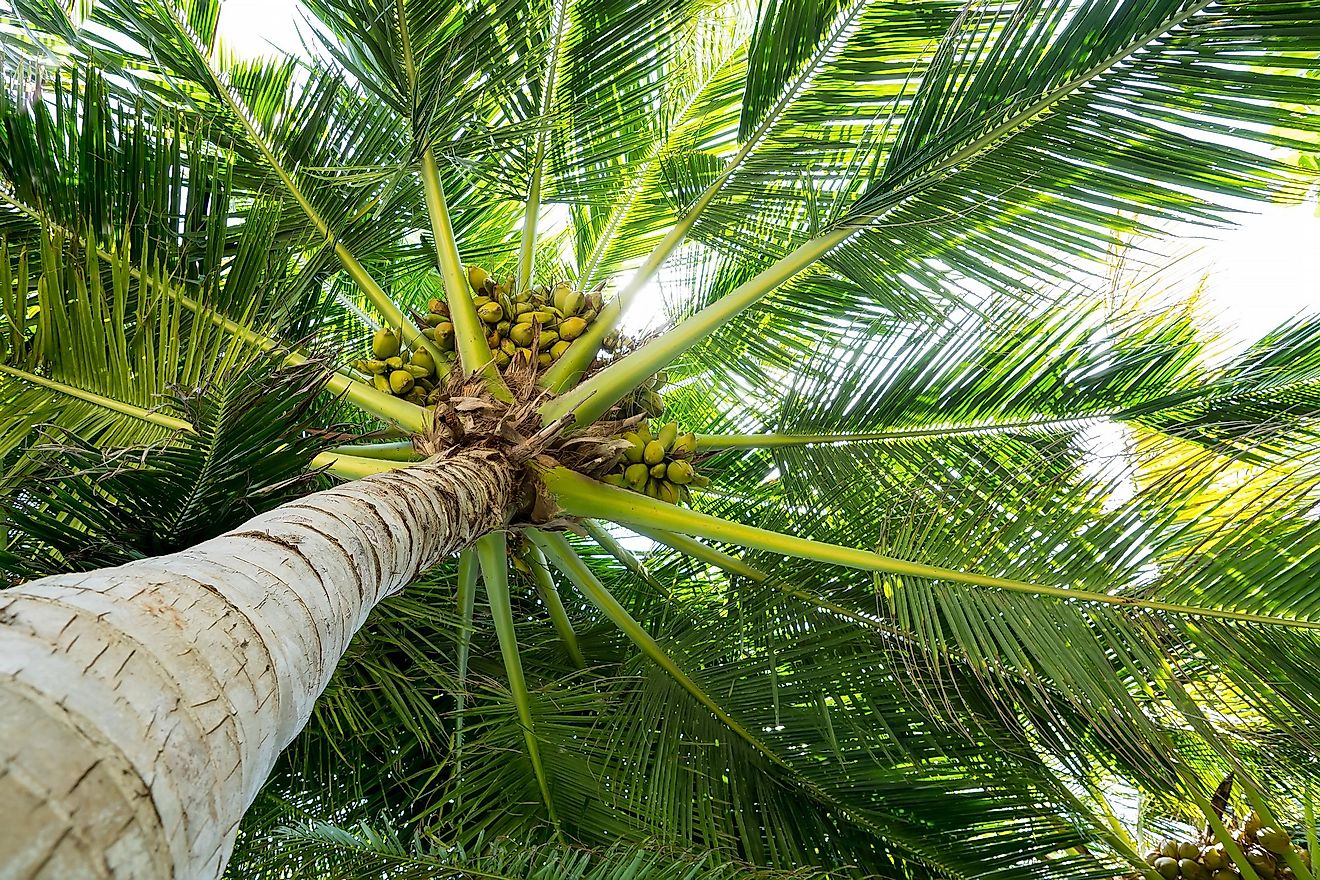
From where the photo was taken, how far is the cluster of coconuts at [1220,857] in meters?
2.82

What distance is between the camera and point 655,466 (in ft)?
8.48

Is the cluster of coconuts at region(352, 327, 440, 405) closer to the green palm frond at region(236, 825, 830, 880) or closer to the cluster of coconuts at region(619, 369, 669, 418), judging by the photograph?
the cluster of coconuts at region(619, 369, 669, 418)

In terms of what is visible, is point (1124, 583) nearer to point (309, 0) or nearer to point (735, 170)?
point (735, 170)

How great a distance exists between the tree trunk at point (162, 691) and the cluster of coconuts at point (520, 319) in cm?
155

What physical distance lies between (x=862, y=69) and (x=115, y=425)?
2.43 metres

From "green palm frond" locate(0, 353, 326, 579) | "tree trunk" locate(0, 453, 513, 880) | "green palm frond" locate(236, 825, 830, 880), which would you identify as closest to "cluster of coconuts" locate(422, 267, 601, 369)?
"green palm frond" locate(0, 353, 326, 579)

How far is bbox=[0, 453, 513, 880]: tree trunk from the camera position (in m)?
0.57

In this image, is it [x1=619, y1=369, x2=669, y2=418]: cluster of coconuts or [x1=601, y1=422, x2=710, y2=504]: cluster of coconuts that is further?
[x1=619, y1=369, x2=669, y2=418]: cluster of coconuts

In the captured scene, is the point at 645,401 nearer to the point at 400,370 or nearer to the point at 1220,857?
the point at 400,370

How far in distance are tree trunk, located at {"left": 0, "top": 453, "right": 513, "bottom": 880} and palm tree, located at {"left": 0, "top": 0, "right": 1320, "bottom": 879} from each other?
1 centimetres

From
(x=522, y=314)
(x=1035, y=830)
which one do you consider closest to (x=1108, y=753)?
(x=1035, y=830)

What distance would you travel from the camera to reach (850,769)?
100.0 inches

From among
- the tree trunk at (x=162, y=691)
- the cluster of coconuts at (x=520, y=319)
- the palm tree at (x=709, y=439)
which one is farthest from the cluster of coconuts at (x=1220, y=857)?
the tree trunk at (x=162, y=691)

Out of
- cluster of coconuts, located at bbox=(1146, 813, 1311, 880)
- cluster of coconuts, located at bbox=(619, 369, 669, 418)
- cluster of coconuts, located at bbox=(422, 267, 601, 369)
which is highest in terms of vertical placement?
cluster of coconuts, located at bbox=(422, 267, 601, 369)
